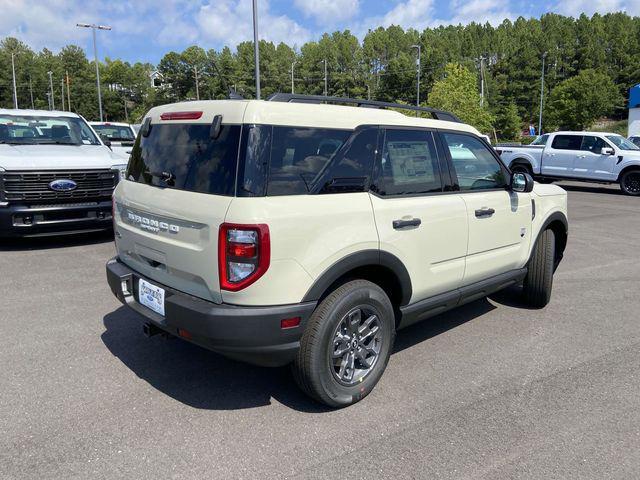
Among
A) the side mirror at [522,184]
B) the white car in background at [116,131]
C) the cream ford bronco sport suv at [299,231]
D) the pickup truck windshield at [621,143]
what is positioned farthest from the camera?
the pickup truck windshield at [621,143]

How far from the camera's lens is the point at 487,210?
4.15 meters

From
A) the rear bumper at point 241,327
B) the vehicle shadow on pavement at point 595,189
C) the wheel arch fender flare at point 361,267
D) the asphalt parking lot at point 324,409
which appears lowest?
the asphalt parking lot at point 324,409

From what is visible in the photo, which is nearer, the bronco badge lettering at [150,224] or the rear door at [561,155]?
the bronco badge lettering at [150,224]

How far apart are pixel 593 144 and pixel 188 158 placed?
54.5 ft

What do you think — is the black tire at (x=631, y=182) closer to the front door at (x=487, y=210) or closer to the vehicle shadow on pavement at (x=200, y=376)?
the front door at (x=487, y=210)

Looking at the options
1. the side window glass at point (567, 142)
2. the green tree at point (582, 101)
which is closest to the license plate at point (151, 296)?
the side window glass at point (567, 142)

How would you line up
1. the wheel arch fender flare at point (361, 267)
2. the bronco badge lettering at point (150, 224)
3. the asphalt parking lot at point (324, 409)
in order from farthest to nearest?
the bronco badge lettering at point (150, 224) → the wheel arch fender flare at point (361, 267) → the asphalt parking lot at point (324, 409)

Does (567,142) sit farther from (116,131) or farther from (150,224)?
(150,224)

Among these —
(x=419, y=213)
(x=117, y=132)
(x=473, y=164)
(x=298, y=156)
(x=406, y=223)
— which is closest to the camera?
(x=298, y=156)

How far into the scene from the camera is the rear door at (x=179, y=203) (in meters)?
2.84

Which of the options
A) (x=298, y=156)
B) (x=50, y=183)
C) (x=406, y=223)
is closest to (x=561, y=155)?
(x=50, y=183)

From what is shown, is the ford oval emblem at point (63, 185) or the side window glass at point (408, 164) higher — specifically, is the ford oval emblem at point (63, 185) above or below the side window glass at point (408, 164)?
below

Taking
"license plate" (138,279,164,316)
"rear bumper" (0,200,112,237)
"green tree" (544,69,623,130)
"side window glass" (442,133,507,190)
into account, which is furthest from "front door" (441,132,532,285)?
"green tree" (544,69,623,130)

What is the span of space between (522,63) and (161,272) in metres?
92.9
